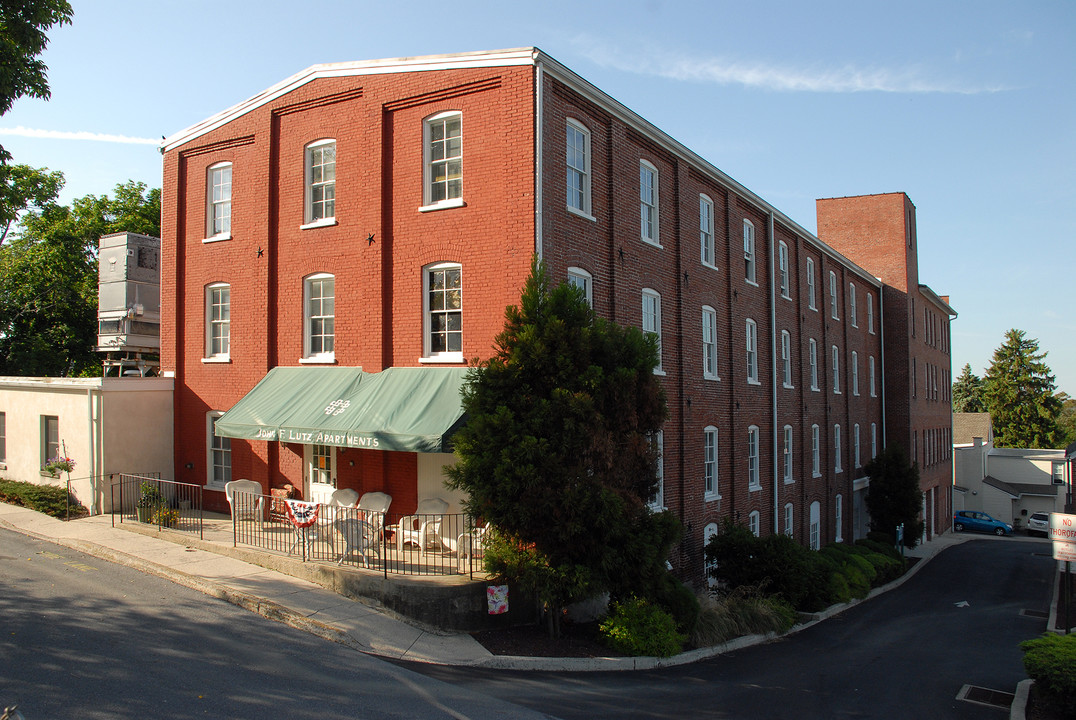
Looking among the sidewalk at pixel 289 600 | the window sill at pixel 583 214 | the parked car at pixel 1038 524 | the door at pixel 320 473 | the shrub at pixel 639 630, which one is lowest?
the parked car at pixel 1038 524

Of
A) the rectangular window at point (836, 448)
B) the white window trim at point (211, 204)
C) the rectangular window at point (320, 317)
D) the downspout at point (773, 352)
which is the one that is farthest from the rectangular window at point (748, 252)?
the white window trim at point (211, 204)

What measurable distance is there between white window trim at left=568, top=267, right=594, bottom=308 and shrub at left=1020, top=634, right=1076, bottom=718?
384 inches

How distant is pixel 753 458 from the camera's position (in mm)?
24906

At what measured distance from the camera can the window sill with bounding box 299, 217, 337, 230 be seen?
1748cm

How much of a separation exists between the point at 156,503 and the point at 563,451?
10706 millimetres

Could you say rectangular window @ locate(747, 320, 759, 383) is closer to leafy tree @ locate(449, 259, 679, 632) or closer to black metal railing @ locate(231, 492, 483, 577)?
leafy tree @ locate(449, 259, 679, 632)

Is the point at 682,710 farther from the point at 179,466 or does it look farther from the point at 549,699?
the point at 179,466

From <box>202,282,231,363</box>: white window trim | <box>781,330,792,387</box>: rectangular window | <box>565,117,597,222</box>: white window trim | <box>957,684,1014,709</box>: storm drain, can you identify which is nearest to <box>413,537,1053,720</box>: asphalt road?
<box>957,684,1014,709</box>: storm drain

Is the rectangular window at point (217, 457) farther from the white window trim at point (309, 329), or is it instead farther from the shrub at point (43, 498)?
the white window trim at point (309, 329)

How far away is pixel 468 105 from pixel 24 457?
15172 mm

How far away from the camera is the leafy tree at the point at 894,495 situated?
113 ft

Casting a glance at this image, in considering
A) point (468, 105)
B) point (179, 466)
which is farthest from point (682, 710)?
point (179, 466)

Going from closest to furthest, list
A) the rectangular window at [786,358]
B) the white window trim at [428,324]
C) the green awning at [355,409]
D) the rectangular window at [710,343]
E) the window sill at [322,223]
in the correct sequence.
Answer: the green awning at [355,409] < the white window trim at [428,324] < the window sill at [322,223] < the rectangular window at [710,343] < the rectangular window at [786,358]

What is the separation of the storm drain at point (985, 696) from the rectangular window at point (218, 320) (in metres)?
17.6
